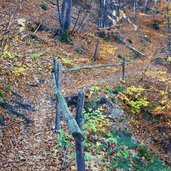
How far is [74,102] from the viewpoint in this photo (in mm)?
10586

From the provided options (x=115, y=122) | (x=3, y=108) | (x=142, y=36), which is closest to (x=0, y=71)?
(x=3, y=108)

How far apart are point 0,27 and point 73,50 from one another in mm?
5101

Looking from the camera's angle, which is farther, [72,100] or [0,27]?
[0,27]

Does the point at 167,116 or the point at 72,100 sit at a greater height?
the point at 72,100

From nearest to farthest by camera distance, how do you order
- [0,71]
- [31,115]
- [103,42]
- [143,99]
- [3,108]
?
1. [3,108]
2. [31,115]
3. [0,71]
4. [143,99]
5. [103,42]

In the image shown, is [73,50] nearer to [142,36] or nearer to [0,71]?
[0,71]

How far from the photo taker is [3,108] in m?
8.81

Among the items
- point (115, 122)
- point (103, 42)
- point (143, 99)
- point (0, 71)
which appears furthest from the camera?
point (103, 42)

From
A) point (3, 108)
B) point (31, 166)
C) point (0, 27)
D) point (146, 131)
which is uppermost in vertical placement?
point (0, 27)

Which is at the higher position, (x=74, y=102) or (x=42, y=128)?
(x=74, y=102)

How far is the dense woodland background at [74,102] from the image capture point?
23.2 ft

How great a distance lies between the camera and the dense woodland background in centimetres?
A: 708

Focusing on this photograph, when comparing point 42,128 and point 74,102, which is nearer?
point 42,128

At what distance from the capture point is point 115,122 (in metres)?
10.2
